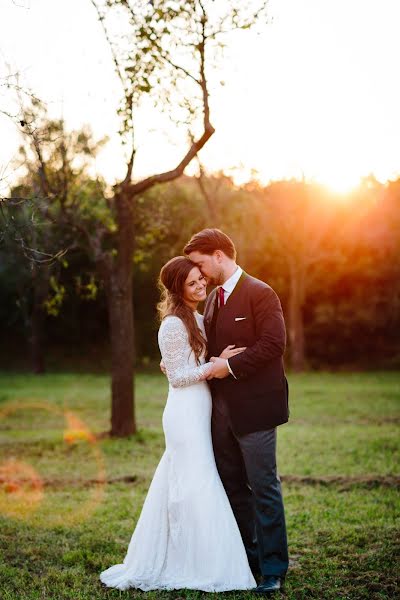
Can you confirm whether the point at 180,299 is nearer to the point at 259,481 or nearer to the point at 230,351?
the point at 230,351

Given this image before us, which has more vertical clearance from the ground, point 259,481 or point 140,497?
point 259,481

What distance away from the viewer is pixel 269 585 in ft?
15.9

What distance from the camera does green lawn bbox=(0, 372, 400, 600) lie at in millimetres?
5184

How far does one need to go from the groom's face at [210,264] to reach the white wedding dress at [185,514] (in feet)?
1.41

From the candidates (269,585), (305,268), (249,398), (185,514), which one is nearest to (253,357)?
(249,398)

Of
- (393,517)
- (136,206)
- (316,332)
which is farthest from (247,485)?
(316,332)

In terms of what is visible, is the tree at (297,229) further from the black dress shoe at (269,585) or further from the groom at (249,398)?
the black dress shoe at (269,585)

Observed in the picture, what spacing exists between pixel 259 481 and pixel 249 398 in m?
0.60

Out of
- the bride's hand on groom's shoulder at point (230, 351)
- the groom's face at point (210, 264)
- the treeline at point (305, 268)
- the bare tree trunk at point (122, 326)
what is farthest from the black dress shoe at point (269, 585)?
the treeline at point (305, 268)

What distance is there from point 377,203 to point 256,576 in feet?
82.6

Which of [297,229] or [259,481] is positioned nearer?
[259,481]

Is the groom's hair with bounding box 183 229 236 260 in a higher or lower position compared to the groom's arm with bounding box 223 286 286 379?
higher

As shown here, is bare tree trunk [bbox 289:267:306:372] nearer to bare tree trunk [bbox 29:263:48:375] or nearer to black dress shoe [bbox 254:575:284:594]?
bare tree trunk [bbox 29:263:48:375]

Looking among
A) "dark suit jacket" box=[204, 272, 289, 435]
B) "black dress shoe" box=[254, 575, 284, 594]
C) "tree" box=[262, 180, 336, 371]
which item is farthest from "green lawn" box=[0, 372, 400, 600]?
"tree" box=[262, 180, 336, 371]
